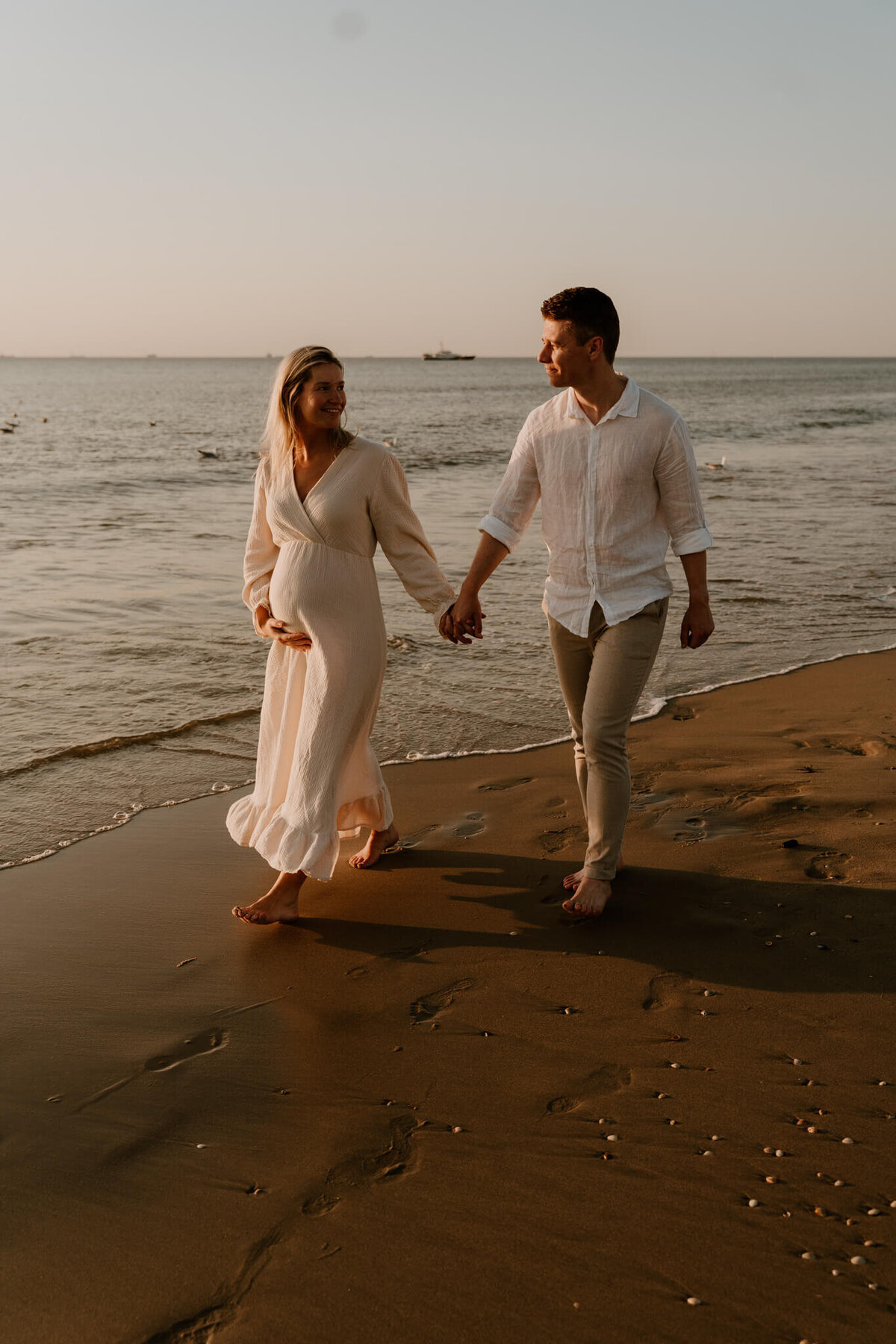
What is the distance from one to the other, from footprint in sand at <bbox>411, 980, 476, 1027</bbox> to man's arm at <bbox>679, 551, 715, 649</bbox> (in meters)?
1.40

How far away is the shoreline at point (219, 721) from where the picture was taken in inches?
197

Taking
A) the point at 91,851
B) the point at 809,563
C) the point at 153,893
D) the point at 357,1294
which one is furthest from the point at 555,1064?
the point at 809,563

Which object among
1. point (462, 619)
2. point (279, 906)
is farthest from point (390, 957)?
point (462, 619)

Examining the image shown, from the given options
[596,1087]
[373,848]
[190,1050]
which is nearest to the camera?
[596,1087]

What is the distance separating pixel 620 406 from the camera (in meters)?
3.79

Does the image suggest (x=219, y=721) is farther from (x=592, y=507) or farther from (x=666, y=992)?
(x=666, y=992)

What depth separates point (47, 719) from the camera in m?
6.71

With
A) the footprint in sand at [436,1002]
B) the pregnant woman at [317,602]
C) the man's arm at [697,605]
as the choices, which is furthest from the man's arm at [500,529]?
the footprint in sand at [436,1002]

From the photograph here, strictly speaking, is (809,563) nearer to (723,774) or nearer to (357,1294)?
(723,774)

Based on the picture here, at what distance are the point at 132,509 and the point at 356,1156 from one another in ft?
51.0

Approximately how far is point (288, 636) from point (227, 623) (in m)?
5.21

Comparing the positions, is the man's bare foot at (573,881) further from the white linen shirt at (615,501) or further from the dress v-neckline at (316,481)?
the dress v-neckline at (316,481)

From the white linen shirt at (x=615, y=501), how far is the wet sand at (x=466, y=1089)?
3.79 ft

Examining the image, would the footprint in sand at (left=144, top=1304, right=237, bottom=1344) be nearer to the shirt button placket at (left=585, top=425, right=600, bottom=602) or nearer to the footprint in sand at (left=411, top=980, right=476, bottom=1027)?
the footprint in sand at (left=411, top=980, right=476, bottom=1027)
